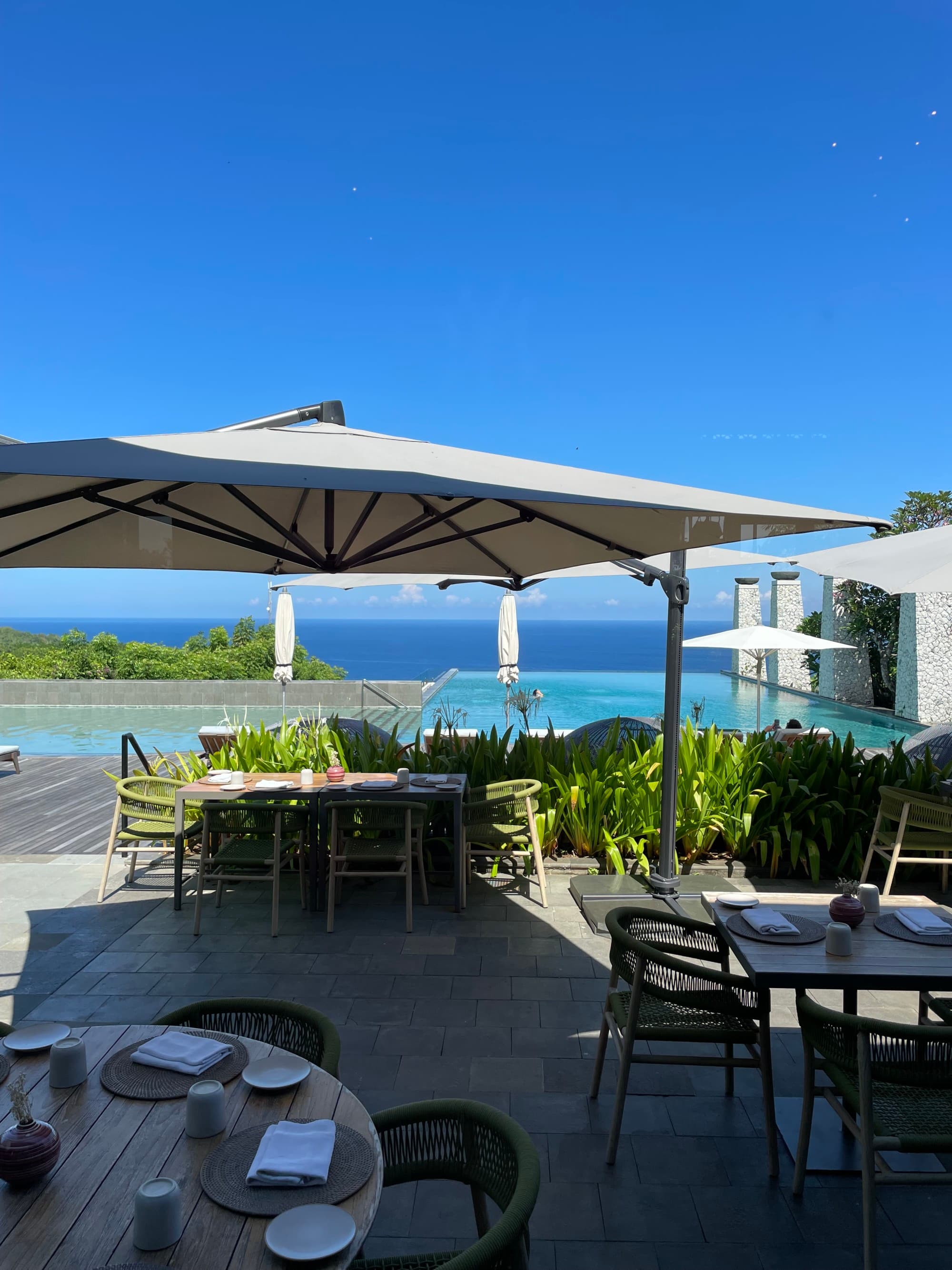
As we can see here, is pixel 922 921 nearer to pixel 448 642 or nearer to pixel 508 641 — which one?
pixel 508 641

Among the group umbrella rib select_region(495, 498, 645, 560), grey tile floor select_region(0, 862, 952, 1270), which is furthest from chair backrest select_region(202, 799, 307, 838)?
umbrella rib select_region(495, 498, 645, 560)

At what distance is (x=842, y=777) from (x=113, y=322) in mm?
40511

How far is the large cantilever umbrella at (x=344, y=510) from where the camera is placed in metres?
1.93

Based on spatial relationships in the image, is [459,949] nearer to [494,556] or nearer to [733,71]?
[494,556]

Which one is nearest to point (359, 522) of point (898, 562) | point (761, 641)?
point (898, 562)

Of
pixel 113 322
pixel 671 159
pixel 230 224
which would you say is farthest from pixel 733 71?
pixel 113 322

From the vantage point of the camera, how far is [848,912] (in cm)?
286

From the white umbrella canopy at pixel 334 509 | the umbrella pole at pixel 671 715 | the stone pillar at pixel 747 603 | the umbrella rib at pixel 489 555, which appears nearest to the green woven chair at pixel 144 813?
the white umbrella canopy at pixel 334 509

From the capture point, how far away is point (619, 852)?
5594 millimetres

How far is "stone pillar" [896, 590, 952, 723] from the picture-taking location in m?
15.1

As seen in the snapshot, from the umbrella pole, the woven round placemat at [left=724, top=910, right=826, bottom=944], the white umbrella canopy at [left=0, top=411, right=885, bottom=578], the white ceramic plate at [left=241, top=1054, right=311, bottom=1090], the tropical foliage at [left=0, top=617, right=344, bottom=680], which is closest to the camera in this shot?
the white ceramic plate at [left=241, top=1054, right=311, bottom=1090]

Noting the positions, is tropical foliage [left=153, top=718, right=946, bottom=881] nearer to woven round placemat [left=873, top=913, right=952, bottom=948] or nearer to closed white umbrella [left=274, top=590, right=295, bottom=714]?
woven round placemat [left=873, top=913, right=952, bottom=948]

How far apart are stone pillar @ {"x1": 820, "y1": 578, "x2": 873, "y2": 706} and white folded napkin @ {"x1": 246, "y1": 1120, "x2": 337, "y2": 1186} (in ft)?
59.0

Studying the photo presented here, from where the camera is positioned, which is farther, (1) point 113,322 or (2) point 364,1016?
(1) point 113,322
